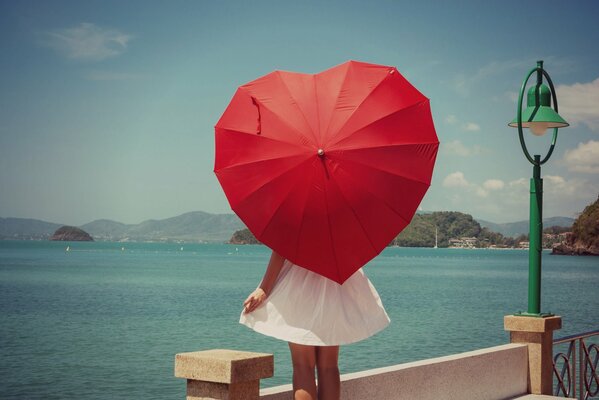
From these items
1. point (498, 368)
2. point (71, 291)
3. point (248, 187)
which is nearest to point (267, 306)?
point (248, 187)

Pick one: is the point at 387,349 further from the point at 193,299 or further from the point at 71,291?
the point at 71,291

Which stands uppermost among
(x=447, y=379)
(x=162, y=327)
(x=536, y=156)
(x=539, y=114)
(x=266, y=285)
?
(x=539, y=114)

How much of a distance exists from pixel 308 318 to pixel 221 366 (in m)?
0.53

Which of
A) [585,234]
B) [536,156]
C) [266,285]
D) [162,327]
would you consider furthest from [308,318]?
[585,234]

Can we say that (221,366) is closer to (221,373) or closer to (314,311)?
(221,373)

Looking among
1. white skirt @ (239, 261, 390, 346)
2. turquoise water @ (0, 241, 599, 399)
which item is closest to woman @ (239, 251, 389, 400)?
white skirt @ (239, 261, 390, 346)

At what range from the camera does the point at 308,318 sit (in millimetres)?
4316

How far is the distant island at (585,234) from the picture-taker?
405 feet

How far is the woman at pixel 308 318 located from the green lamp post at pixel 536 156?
4.55 m

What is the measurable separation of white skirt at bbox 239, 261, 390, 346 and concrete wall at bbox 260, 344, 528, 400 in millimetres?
749

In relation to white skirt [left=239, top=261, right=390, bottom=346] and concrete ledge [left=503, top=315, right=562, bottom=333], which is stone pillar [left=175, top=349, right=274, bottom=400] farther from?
concrete ledge [left=503, top=315, right=562, bottom=333]

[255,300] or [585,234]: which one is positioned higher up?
[585,234]

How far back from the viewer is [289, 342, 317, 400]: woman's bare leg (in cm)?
436

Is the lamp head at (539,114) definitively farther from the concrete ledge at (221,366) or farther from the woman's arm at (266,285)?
the concrete ledge at (221,366)
